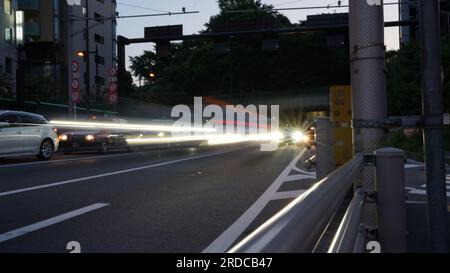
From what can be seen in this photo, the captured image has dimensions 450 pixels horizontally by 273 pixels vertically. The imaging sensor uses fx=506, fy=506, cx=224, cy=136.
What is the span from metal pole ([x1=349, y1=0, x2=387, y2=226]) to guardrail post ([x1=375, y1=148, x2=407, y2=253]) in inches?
21.0

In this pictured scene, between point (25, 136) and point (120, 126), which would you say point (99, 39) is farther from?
point (25, 136)

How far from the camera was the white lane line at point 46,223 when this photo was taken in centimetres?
570

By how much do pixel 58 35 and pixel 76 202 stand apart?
45.2 metres

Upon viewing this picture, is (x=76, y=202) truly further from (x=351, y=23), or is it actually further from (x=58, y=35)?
(x=58, y=35)

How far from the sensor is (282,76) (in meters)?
74.7

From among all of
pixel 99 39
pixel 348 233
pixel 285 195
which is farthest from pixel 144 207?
pixel 99 39

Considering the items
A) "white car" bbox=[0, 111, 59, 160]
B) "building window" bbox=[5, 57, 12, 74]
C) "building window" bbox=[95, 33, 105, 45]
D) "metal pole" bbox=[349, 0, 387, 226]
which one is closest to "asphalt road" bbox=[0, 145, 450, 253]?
"metal pole" bbox=[349, 0, 387, 226]

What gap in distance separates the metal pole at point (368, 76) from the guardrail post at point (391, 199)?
532 mm

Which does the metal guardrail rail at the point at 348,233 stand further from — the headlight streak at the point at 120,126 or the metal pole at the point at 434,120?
the headlight streak at the point at 120,126

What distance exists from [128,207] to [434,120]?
4840mm

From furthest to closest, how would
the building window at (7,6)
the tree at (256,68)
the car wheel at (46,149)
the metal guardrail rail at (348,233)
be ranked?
1. the tree at (256,68)
2. the building window at (7,6)
3. the car wheel at (46,149)
4. the metal guardrail rail at (348,233)

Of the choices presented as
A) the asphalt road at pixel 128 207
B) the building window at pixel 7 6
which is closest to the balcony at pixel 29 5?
the building window at pixel 7 6

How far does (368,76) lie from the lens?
487cm
